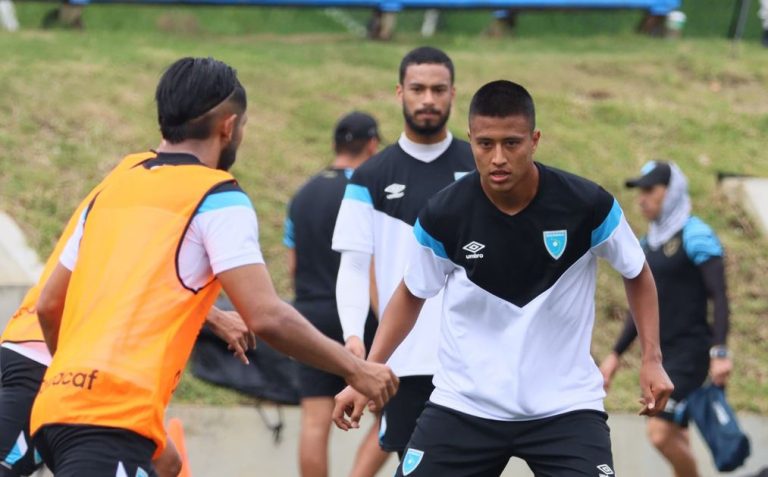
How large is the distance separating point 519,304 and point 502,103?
2.55 feet

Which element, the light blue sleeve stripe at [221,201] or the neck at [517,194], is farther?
the neck at [517,194]

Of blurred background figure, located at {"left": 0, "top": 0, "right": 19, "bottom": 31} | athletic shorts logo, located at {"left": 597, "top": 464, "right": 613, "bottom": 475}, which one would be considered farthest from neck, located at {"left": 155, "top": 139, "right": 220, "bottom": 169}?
blurred background figure, located at {"left": 0, "top": 0, "right": 19, "bottom": 31}

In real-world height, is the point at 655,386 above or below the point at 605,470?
above

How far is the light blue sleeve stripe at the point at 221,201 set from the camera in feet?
13.8

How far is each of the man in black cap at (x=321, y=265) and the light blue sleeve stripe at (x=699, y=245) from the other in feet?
6.68

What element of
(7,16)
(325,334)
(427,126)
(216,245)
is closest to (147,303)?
(216,245)

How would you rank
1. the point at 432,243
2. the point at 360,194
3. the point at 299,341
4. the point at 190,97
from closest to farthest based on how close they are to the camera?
1. the point at 299,341
2. the point at 190,97
3. the point at 432,243
4. the point at 360,194

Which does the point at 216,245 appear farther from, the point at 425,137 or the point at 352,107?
the point at 352,107

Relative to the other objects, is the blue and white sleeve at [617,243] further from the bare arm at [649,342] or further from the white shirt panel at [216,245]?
the white shirt panel at [216,245]

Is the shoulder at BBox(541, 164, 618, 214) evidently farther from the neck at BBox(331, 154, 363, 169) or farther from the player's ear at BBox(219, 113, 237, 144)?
the neck at BBox(331, 154, 363, 169)

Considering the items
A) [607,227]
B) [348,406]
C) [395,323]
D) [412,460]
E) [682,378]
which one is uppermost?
[607,227]

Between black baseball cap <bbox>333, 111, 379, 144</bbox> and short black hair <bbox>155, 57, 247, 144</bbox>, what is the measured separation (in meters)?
3.51

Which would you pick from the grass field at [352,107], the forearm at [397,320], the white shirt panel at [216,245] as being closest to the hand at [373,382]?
the white shirt panel at [216,245]

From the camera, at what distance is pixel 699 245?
8.09 metres
